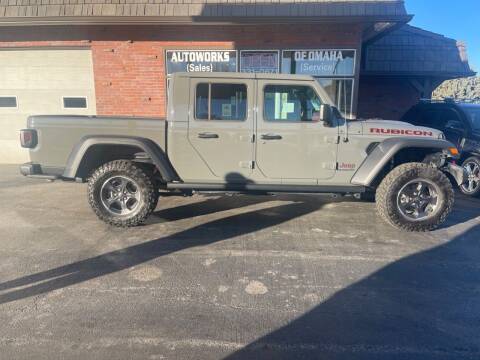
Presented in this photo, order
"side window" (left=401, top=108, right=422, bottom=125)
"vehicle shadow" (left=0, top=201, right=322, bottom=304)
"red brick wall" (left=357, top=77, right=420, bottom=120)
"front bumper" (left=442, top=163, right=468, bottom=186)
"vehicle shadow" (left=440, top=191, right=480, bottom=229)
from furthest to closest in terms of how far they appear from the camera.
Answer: "red brick wall" (left=357, top=77, right=420, bottom=120)
"side window" (left=401, top=108, right=422, bottom=125)
"vehicle shadow" (left=440, top=191, right=480, bottom=229)
"front bumper" (left=442, top=163, right=468, bottom=186)
"vehicle shadow" (left=0, top=201, right=322, bottom=304)

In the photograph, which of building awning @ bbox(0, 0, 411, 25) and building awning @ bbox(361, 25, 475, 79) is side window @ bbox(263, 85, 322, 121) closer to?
building awning @ bbox(0, 0, 411, 25)

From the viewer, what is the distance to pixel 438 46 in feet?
37.3

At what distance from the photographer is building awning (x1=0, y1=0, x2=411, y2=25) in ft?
27.7

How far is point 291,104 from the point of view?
512 centimetres

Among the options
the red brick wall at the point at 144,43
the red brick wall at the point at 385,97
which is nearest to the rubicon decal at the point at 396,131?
the red brick wall at the point at 144,43

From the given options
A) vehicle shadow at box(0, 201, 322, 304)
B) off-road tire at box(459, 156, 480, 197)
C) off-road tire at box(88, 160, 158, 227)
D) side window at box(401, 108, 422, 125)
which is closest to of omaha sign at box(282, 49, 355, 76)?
side window at box(401, 108, 422, 125)

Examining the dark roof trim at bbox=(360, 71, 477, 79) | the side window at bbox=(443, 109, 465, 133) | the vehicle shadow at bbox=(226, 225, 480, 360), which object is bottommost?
the vehicle shadow at bbox=(226, 225, 480, 360)

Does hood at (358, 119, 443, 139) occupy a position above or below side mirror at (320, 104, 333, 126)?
below

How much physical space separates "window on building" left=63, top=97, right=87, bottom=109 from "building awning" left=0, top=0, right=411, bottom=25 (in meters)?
1.93

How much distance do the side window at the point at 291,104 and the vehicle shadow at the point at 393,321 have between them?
2.18 metres

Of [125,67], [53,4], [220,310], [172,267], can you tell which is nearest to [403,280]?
[220,310]

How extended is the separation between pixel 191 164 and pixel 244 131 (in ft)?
2.76

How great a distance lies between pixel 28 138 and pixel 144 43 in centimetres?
530

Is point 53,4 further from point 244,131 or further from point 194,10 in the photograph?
point 244,131
